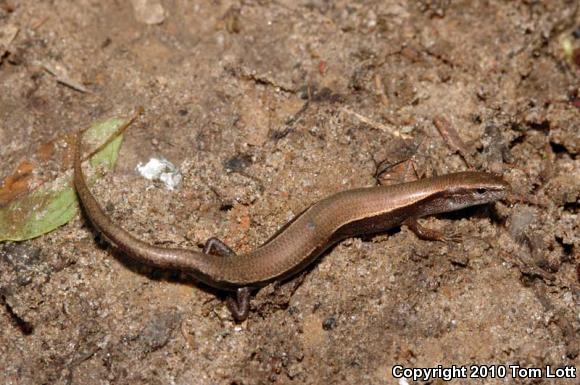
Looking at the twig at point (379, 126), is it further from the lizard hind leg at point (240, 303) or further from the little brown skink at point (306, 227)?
the lizard hind leg at point (240, 303)

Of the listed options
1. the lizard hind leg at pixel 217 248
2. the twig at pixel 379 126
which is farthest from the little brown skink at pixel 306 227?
the twig at pixel 379 126

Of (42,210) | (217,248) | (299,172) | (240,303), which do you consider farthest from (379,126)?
(42,210)

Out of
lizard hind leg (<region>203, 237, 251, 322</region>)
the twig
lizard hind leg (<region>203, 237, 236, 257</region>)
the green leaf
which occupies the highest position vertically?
the twig

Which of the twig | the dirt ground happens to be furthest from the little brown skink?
the twig

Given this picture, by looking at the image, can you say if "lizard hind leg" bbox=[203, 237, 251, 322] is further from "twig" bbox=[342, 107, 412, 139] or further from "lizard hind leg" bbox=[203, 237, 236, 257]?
"twig" bbox=[342, 107, 412, 139]

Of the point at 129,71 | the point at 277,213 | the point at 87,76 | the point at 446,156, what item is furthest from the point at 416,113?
the point at 87,76
